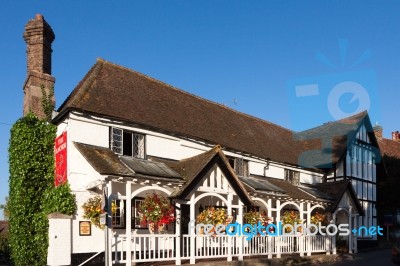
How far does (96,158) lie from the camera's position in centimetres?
1623

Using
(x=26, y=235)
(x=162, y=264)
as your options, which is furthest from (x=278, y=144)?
(x=26, y=235)

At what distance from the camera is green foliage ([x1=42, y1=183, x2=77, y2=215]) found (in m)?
15.8

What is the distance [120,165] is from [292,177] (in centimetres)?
1425

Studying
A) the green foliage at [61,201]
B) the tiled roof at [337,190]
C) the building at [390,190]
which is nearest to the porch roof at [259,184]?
the tiled roof at [337,190]

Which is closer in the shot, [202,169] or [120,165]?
[120,165]

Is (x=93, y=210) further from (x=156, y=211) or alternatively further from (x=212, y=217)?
(x=212, y=217)

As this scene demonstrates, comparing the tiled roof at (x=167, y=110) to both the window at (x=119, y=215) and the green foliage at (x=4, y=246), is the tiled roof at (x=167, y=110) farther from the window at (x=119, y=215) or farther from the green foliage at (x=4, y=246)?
the green foliage at (x=4, y=246)

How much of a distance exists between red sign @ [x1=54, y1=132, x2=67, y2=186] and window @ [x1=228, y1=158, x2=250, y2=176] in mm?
8895

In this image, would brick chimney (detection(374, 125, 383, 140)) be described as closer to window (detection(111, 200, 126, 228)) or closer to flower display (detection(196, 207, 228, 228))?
flower display (detection(196, 207, 228, 228))

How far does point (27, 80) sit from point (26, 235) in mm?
6336

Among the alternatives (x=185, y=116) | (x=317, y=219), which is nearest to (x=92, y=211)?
(x=185, y=116)

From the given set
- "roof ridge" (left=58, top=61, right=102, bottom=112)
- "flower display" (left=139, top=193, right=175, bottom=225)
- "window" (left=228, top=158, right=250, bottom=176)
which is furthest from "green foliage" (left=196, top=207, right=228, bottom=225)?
"roof ridge" (left=58, top=61, right=102, bottom=112)

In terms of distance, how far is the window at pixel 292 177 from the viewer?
2727cm

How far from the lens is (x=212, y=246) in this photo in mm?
18781
